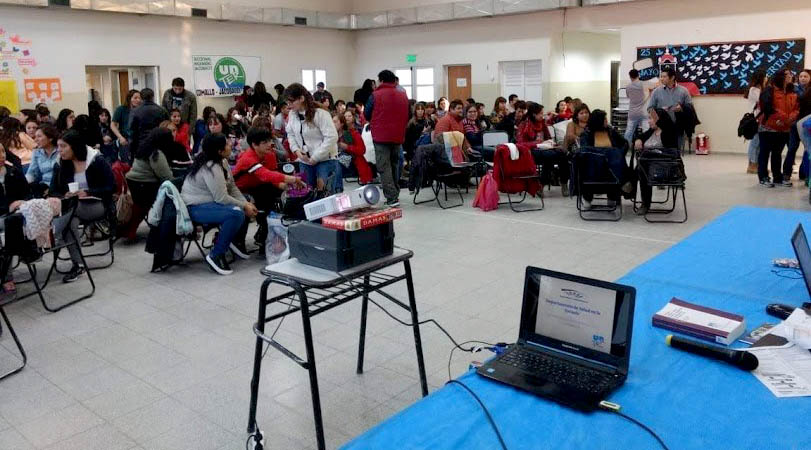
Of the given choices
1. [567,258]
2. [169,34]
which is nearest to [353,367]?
[567,258]

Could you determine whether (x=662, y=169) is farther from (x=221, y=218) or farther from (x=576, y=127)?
(x=221, y=218)

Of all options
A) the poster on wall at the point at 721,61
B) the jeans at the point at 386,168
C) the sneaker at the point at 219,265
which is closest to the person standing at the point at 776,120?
the poster on wall at the point at 721,61

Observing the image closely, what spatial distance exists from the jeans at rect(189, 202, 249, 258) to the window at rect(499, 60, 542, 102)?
10.1 meters

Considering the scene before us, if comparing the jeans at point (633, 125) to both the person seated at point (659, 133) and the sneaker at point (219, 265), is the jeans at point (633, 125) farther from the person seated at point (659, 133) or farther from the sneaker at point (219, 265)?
the sneaker at point (219, 265)

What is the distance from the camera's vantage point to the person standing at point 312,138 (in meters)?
6.05

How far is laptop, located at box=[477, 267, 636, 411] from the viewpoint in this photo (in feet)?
5.87

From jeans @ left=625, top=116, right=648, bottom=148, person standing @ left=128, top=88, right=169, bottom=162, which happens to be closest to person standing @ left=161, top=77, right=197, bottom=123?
person standing @ left=128, top=88, right=169, bottom=162

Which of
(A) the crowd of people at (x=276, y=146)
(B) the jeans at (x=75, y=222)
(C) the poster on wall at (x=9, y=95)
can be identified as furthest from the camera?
(C) the poster on wall at (x=9, y=95)

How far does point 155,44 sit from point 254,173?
8.71 metres

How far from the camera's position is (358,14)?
15.9 meters

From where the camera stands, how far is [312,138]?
6176 mm

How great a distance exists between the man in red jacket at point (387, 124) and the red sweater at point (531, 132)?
64.9 inches

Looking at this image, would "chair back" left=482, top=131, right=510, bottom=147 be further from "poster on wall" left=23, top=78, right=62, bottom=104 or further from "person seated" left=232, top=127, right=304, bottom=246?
"poster on wall" left=23, top=78, right=62, bottom=104

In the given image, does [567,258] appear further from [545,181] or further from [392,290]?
[545,181]
